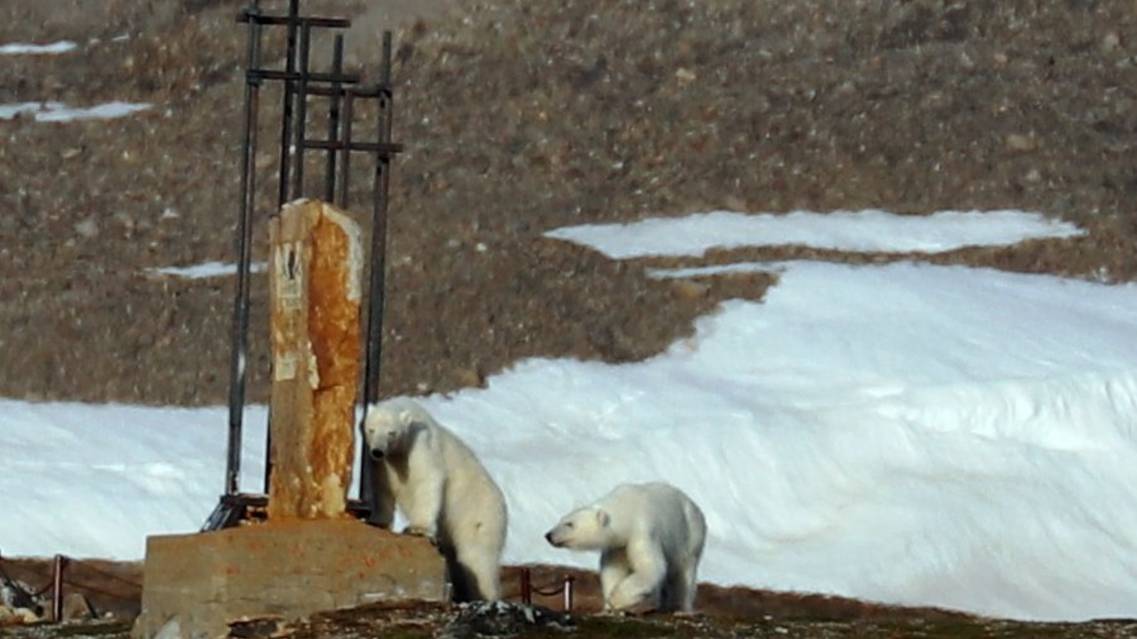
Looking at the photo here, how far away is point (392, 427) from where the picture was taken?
19953mm

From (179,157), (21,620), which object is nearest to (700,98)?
(179,157)

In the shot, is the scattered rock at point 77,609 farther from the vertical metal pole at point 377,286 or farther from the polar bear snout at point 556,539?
the vertical metal pole at point 377,286

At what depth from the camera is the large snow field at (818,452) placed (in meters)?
34.7

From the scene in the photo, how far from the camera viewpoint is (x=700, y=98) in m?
62.1

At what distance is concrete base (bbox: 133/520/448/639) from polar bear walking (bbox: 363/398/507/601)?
1.34ft

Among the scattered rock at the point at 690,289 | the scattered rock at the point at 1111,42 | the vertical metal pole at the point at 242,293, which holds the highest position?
the scattered rock at the point at 1111,42

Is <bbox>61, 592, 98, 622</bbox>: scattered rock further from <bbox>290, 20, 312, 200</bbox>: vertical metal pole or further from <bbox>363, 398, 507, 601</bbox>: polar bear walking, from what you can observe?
<bbox>363, 398, 507, 601</bbox>: polar bear walking

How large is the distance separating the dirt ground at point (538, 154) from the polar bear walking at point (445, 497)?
2204 centimetres

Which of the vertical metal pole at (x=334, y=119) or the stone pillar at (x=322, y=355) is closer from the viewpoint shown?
the stone pillar at (x=322, y=355)

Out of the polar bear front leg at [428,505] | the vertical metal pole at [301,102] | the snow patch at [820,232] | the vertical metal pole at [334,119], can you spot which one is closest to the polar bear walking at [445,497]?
the polar bear front leg at [428,505]

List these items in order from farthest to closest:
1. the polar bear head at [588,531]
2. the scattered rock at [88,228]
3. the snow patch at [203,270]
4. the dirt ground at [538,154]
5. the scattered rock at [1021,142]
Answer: the scattered rock at [1021,142] < the scattered rock at [88,228] < the snow patch at [203,270] < the dirt ground at [538,154] < the polar bear head at [588,531]

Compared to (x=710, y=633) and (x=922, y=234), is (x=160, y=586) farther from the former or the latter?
(x=922, y=234)

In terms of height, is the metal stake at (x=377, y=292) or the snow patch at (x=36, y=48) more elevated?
the snow patch at (x=36, y=48)

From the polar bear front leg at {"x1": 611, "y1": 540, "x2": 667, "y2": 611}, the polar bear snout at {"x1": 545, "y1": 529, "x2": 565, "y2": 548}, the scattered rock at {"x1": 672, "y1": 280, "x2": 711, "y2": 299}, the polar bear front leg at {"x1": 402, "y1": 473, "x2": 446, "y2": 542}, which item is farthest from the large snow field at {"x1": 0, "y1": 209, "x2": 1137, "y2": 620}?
the polar bear front leg at {"x1": 402, "y1": 473, "x2": 446, "y2": 542}
